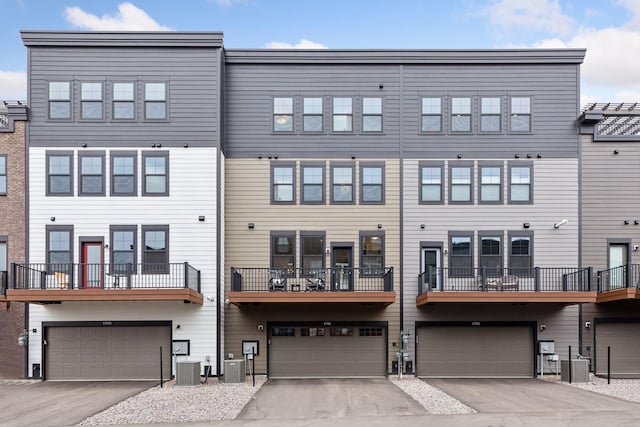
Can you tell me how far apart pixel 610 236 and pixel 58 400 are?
1863cm

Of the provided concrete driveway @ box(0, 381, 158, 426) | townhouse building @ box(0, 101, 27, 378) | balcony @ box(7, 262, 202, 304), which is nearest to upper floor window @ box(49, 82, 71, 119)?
townhouse building @ box(0, 101, 27, 378)

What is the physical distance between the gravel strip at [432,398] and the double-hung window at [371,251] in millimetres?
3961

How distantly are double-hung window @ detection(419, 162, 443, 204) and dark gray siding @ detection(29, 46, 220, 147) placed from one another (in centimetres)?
744

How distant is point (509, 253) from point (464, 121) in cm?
499

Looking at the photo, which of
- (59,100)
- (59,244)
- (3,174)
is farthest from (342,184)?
(3,174)

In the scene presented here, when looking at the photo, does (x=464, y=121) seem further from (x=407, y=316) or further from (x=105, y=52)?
(x=105, y=52)

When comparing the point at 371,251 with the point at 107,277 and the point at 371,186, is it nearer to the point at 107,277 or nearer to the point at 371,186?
the point at 371,186

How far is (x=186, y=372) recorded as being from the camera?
18266mm

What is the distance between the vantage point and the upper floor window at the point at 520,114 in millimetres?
21281

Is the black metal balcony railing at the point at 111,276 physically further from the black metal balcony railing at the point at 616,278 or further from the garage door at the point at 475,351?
the black metal balcony railing at the point at 616,278

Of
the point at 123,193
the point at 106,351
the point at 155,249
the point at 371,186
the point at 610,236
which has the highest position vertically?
the point at 371,186

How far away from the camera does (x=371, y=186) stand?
2116 centimetres

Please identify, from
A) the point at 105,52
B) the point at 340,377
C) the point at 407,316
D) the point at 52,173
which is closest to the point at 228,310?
the point at 340,377

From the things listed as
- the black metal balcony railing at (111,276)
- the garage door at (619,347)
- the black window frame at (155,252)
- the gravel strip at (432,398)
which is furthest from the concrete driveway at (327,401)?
the garage door at (619,347)
